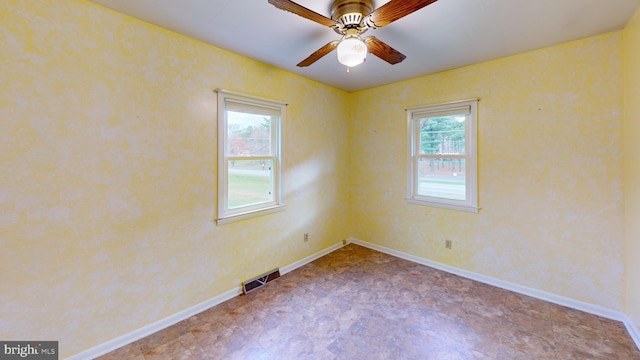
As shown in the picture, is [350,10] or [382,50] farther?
[382,50]

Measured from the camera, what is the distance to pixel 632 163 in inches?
76.5

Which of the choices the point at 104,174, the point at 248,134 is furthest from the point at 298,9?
the point at 104,174

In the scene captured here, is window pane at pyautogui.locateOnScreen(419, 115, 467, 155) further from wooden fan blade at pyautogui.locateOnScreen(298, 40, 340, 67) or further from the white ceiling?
wooden fan blade at pyautogui.locateOnScreen(298, 40, 340, 67)

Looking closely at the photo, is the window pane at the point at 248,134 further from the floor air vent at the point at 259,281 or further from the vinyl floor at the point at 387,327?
the vinyl floor at the point at 387,327

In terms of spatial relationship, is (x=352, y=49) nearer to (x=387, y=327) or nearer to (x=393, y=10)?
(x=393, y=10)

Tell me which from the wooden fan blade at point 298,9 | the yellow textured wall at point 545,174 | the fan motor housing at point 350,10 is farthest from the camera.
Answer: the yellow textured wall at point 545,174

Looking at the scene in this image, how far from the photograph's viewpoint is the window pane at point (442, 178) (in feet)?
9.96

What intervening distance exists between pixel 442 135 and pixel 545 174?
1125mm

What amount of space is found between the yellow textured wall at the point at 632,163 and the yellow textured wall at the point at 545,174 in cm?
10

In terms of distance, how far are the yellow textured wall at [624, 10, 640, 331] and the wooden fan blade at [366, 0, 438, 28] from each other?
1906 millimetres

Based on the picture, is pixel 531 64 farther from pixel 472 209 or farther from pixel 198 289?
pixel 198 289

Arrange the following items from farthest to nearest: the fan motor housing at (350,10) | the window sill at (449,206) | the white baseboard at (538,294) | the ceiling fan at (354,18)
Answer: the window sill at (449,206) → the white baseboard at (538,294) → the fan motor housing at (350,10) → the ceiling fan at (354,18)

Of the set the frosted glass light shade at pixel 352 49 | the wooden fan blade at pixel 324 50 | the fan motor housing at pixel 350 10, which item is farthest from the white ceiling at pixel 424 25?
the frosted glass light shade at pixel 352 49

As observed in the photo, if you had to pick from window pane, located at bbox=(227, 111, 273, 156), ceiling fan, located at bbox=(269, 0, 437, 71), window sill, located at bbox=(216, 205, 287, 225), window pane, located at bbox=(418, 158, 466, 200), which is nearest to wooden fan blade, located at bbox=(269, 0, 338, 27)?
ceiling fan, located at bbox=(269, 0, 437, 71)
